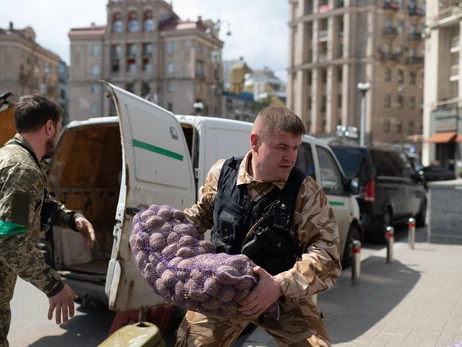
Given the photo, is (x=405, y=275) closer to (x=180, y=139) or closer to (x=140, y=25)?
(x=180, y=139)

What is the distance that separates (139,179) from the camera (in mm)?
4227

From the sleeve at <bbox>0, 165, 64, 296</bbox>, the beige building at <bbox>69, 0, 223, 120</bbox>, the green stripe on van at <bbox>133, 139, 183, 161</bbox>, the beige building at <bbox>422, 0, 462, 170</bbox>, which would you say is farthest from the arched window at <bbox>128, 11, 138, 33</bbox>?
the sleeve at <bbox>0, 165, 64, 296</bbox>

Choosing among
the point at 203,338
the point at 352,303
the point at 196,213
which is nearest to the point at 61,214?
the point at 196,213

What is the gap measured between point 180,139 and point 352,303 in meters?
3.02

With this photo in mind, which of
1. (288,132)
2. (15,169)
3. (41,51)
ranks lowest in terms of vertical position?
(15,169)

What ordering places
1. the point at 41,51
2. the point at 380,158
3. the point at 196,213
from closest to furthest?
the point at 196,213 → the point at 380,158 → the point at 41,51

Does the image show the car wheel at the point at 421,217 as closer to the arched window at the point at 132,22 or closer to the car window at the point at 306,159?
the car window at the point at 306,159

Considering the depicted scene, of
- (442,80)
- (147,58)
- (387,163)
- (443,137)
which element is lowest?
(387,163)

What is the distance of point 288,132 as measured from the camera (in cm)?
251

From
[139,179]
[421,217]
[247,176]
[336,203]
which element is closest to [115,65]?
[421,217]

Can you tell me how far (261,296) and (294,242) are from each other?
1.51 ft

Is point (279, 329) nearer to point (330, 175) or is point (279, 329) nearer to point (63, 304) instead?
point (63, 304)

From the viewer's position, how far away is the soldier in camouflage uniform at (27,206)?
8.59 ft

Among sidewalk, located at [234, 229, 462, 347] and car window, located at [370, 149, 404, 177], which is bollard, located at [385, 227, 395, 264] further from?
car window, located at [370, 149, 404, 177]
